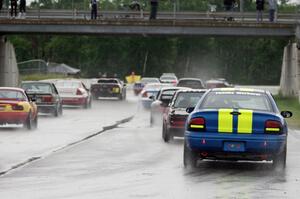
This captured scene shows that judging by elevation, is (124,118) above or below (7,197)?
below

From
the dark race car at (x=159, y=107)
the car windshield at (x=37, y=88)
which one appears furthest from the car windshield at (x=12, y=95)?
the car windshield at (x=37, y=88)

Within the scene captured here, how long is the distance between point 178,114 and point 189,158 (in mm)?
6727

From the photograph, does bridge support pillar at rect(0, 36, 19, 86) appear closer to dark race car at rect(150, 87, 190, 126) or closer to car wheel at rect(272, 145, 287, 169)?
dark race car at rect(150, 87, 190, 126)

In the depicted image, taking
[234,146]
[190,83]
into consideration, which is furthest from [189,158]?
[190,83]

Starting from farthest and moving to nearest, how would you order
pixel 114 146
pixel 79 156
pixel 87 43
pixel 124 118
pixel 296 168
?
pixel 87 43
pixel 124 118
pixel 114 146
pixel 79 156
pixel 296 168

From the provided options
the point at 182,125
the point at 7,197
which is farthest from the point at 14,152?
the point at 7,197

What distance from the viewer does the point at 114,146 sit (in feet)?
69.9

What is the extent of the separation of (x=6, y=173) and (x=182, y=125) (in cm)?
797

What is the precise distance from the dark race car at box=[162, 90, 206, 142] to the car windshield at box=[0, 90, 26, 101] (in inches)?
227

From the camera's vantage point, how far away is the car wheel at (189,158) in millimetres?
15688

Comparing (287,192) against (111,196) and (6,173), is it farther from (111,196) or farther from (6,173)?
(6,173)

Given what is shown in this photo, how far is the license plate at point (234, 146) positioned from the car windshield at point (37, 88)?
2218 centimetres

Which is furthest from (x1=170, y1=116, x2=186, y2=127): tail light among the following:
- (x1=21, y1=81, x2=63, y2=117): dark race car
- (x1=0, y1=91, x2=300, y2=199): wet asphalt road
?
(x1=21, y1=81, x2=63, y2=117): dark race car

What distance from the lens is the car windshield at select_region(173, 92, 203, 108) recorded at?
23.5 metres
